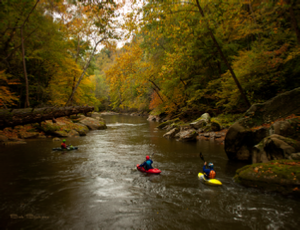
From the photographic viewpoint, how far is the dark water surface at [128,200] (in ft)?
11.1

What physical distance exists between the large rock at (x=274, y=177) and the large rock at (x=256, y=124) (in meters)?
2.39

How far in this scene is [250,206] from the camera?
3936mm

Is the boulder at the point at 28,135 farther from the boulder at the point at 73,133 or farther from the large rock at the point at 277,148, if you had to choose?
the large rock at the point at 277,148

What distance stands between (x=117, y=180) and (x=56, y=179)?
207 centimetres

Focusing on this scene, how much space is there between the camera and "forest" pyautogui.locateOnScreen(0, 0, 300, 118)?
9.03 meters

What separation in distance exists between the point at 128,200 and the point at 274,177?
4.02m

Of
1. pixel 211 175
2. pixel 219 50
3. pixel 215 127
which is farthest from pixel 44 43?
pixel 215 127

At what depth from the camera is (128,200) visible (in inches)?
170

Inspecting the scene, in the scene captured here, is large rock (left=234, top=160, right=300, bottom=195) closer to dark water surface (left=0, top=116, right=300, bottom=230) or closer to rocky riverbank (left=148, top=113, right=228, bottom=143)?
dark water surface (left=0, top=116, right=300, bottom=230)

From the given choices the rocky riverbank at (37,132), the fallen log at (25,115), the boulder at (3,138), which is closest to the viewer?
the fallen log at (25,115)

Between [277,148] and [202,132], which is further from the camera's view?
[202,132]

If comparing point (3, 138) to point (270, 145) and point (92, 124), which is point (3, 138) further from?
point (270, 145)

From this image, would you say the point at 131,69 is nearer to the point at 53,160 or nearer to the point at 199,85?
the point at 199,85

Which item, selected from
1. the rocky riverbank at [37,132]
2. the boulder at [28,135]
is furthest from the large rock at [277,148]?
the boulder at [28,135]
